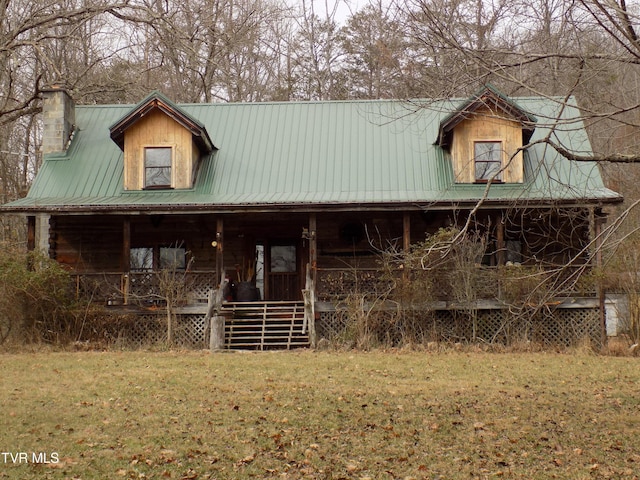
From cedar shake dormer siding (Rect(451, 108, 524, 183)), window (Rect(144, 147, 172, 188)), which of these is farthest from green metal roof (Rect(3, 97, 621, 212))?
window (Rect(144, 147, 172, 188))

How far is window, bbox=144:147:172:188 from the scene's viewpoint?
65.6 ft

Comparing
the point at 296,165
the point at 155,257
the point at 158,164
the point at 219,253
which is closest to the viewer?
the point at 219,253

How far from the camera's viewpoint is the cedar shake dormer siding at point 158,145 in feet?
64.8

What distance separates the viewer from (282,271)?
21.5 metres

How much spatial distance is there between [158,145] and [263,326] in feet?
19.5

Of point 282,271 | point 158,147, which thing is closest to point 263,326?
point 282,271

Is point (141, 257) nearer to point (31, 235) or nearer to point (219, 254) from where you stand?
point (31, 235)

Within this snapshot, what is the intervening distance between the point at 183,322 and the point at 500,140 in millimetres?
9483

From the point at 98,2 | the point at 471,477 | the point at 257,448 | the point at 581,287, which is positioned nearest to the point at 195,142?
the point at 98,2

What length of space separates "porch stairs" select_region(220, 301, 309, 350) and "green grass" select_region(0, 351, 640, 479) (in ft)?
10.4

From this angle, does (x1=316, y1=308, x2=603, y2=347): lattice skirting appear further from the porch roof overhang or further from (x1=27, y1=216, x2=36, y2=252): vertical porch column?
(x1=27, y1=216, x2=36, y2=252): vertical porch column

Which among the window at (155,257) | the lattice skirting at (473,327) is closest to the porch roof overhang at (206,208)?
the lattice skirting at (473,327)

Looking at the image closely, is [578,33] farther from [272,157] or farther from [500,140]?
[272,157]

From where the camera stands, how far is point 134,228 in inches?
821
